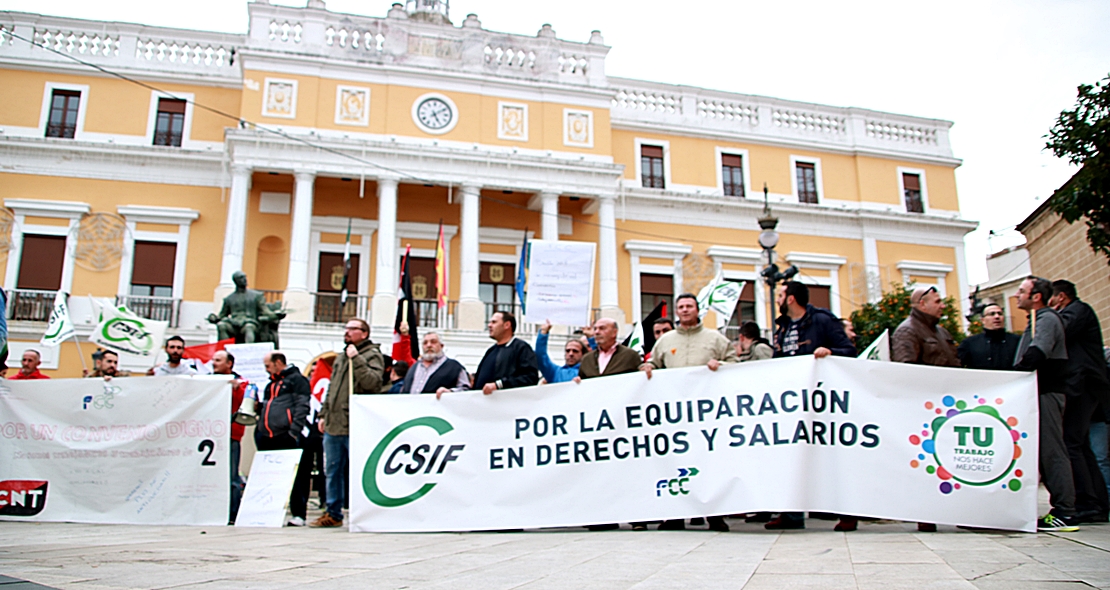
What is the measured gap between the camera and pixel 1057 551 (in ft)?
13.9

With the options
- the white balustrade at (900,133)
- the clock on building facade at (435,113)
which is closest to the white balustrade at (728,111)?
the white balustrade at (900,133)

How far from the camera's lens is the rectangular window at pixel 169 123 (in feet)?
71.3

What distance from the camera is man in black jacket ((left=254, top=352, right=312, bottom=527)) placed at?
7.70 meters

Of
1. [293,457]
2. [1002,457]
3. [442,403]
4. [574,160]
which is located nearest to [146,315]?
[574,160]

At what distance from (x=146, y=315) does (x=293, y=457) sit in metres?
15.3

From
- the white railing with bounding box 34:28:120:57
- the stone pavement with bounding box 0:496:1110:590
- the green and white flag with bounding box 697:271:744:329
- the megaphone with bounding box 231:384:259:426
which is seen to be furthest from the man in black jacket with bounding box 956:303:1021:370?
the white railing with bounding box 34:28:120:57

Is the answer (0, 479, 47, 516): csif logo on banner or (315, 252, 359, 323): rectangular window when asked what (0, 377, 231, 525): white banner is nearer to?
(0, 479, 47, 516): csif logo on banner

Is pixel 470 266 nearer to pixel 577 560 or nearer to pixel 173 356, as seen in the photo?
pixel 173 356

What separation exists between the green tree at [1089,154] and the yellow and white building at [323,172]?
14189mm

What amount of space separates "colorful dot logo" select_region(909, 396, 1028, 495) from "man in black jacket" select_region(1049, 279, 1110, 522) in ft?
1.88

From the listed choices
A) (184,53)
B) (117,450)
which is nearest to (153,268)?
(184,53)

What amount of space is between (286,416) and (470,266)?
44.0ft

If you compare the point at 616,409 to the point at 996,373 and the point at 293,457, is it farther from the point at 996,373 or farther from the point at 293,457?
the point at 293,457

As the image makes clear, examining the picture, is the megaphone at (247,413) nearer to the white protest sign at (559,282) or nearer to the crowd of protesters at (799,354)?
the crowd of protesters at (799,354)
